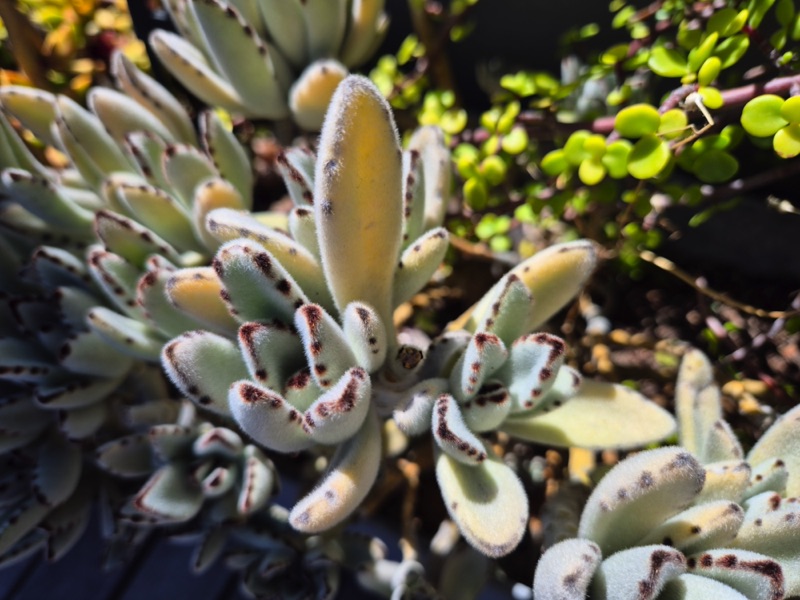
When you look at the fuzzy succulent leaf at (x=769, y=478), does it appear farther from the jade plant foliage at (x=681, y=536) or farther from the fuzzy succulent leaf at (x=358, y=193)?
the fuzzy succulent leaf at (x=358, y=193)

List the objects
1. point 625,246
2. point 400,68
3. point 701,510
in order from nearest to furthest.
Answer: point 701,510 < point 625,246 < point 400,68

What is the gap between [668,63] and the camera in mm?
559

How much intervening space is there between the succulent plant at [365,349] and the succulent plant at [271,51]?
180 millimetres

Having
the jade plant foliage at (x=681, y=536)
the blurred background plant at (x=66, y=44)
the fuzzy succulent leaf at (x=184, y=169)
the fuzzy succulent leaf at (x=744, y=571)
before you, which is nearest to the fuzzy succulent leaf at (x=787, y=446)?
the jade plant foliage at (x=681, y=536)

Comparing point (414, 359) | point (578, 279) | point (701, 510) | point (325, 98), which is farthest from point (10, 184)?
point (701, 510)

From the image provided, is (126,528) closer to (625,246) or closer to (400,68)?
(625,246)

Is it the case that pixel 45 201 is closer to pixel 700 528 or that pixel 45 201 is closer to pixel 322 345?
pixel 322 345

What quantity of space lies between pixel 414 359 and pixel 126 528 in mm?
398

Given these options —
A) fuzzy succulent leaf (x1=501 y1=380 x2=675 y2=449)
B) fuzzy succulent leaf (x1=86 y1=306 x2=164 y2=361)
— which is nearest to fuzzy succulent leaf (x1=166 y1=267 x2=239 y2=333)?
fuzzy succulent leaf (x1=86 y1=306 x2=164 y2=361)

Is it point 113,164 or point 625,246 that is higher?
point 113,164

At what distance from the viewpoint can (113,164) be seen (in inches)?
25.4

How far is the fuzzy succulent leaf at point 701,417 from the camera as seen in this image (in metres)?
0.50

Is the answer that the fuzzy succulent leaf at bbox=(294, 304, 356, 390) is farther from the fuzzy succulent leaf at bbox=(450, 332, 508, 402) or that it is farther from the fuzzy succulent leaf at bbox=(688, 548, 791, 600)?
the fuzzy succulent leaf at bbox=(688, 548, 791, 600)

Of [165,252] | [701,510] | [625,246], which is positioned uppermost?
[165,252]
